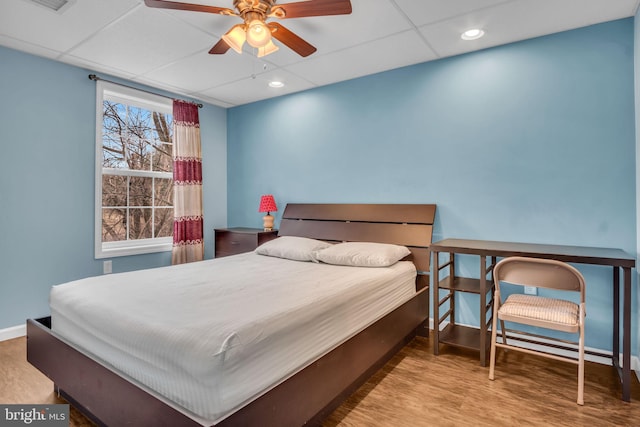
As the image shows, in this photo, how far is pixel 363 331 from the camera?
203cm

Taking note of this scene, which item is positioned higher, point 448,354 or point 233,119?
point 233,119

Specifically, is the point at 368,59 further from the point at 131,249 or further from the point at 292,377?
the point at 131,249

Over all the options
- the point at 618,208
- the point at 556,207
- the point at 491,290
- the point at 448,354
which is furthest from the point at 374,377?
the point at 618,208

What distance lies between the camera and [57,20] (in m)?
2.42

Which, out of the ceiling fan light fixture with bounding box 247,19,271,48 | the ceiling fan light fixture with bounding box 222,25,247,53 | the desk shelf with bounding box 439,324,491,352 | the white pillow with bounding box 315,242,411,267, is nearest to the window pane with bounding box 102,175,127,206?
the white pillow with bounding box 315,242,411,267

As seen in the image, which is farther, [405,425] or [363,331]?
[363,331]

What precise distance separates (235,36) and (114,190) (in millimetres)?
2558

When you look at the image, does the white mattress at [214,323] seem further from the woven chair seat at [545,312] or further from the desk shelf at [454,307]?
the woven chair seat at [545,312]

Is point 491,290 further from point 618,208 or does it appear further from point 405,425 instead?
point 405,425

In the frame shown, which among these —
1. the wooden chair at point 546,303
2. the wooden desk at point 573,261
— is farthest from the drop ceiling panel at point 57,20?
the wooden chair at point 546,303

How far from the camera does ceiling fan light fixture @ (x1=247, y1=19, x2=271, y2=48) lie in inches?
75.4

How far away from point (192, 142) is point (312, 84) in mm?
1596

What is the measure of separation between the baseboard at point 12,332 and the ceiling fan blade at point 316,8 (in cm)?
330

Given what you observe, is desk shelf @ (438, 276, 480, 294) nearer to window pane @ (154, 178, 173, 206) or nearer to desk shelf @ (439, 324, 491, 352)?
desk shelf @ (439, 324, 491, 352)
